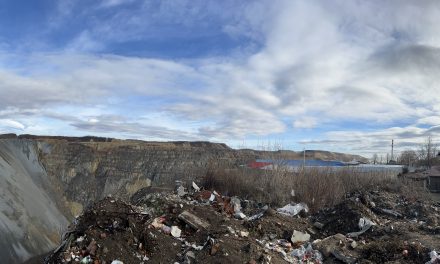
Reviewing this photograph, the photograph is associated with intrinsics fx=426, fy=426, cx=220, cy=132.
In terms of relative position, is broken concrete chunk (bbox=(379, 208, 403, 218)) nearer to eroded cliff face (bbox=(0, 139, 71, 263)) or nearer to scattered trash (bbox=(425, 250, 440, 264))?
scattered trash (bbox=(425, 250, 440, 264))

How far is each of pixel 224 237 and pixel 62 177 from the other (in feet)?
54.9

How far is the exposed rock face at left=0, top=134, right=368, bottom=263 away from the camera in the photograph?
6.68m

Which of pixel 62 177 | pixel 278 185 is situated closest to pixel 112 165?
pixel 62 177

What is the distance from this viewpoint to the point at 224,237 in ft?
18.9

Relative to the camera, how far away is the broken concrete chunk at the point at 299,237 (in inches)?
262

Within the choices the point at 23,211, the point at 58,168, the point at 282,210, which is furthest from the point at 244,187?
the point at 58,168

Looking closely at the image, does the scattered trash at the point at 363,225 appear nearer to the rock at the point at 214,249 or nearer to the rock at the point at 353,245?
the rock at the point at 353,245

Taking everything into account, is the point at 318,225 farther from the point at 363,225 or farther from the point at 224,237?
the point at 224,237

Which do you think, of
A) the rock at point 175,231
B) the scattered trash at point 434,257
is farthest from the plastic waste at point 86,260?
the scattered trash at point 434,257

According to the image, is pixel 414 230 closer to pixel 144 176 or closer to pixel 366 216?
pixel 366 216

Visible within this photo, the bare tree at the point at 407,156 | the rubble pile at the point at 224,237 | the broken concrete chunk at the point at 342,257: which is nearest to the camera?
the rubble pile at the point at 224,237

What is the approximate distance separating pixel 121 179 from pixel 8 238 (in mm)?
15815

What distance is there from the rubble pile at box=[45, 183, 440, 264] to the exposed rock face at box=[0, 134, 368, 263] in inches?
58.7

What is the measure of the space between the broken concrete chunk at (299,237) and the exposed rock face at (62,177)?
4051 mm
